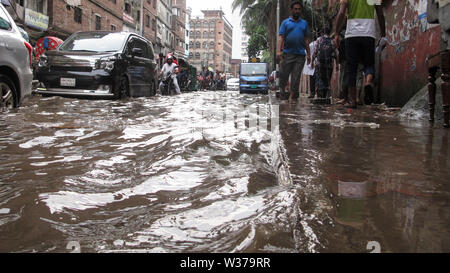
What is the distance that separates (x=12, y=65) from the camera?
4645 millimetres

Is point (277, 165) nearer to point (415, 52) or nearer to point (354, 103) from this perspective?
point (354, 103)

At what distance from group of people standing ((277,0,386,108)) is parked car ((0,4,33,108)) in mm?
4507

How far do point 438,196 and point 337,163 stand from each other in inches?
25.8

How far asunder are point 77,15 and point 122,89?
17.5m

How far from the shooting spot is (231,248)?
3.68ft

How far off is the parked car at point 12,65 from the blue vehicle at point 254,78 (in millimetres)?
16387

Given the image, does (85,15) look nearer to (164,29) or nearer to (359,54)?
(359,54)

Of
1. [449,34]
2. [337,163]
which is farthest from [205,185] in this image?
[449,34]

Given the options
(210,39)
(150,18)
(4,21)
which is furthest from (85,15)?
(210,39)

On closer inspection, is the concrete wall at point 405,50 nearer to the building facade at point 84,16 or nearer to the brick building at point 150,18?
the building facade at point 84,16

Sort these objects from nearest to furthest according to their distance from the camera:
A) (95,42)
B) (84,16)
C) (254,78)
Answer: (95,42)
(254,78)
(84,16)

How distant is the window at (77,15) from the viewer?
2236 cm

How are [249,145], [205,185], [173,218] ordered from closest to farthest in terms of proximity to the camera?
[173,218] < [205,185] < [249,145]

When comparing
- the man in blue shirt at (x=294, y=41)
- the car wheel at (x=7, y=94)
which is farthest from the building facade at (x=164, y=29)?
the car wheel at (x=7, y=94)
